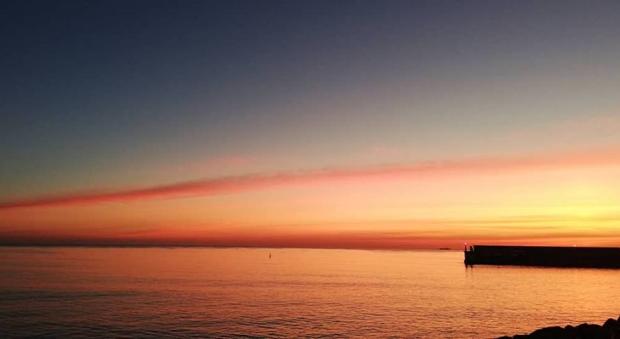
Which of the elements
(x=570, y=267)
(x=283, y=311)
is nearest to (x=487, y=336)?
(x=283, y=311)

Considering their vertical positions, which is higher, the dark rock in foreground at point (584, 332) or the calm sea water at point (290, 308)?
the dark rock in foreground at point (584, 332)

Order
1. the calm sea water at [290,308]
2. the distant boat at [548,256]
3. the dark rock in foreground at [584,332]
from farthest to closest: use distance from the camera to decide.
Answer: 1. the distant boat at [548,256]
2. the calm sea water at [290,308]
3. the dark rock in foreground at [584,332]

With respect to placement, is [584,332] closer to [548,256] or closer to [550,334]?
[550,334]

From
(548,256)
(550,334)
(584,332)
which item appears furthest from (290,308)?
(548,256)

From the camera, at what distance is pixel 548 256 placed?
12800 cm

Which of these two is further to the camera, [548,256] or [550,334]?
[548,256]

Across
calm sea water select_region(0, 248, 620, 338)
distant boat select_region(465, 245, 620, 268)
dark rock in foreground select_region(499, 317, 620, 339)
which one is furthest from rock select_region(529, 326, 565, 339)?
distant boat select_region(465, 245, 620, 268)

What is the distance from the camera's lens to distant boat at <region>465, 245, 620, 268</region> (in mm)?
121713

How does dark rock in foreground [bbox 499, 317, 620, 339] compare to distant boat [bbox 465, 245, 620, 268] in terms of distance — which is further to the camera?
distant boat [bbox 465, 245, 620, 268]

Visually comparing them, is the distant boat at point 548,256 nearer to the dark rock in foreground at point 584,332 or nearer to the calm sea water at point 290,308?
the calm sea water at point 290,308

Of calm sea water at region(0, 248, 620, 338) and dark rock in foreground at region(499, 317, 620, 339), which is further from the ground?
dark rock in foreground at region(499, 317, 620, 339)

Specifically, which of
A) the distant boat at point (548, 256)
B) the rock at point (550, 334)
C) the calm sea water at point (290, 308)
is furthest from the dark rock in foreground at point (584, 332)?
the distant boat at point (548, 256)

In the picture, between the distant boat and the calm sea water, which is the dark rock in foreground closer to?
the calm sea water

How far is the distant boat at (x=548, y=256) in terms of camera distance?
122 meters
